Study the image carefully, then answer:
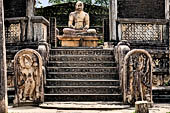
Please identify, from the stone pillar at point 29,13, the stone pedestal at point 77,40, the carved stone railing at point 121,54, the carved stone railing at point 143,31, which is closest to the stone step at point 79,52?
the carved stone railing at point 121,54

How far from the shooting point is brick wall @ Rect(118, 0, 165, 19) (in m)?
12.6

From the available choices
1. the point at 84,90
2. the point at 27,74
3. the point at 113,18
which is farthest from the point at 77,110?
the point at 113,18

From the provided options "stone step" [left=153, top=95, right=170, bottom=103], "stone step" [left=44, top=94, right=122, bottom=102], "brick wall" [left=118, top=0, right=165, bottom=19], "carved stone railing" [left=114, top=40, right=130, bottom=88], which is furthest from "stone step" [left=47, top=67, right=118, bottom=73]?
"brick wall" [left=118, top=0, right=165, bottom=19]

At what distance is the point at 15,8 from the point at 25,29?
147 centimetres

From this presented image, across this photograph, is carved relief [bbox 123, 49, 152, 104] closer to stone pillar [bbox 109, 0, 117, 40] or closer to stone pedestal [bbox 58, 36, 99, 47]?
stone pillar [bbox 109, 0, 117, 40]

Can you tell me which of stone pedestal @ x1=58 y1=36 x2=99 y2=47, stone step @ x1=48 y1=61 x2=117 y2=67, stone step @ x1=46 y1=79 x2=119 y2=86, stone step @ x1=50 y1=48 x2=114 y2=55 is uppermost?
stone pedestal @ x1=58 y1=36 x2=99 y2=47

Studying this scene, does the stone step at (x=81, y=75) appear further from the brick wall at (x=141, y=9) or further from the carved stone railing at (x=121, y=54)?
the brick wall at (x=141, y=9)

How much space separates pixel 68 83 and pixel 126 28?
147 inches

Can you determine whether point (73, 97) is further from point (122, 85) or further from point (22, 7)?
point (22, 7)

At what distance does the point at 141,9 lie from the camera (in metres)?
12.6

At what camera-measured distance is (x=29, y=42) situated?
11875 millimetres

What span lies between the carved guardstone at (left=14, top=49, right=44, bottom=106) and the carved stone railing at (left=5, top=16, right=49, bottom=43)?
3.31m

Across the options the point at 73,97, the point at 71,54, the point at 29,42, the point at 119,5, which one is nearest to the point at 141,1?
the point at 119,5

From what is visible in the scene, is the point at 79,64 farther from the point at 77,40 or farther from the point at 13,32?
the point at 77,40
